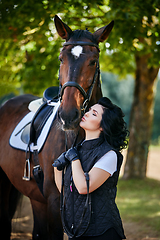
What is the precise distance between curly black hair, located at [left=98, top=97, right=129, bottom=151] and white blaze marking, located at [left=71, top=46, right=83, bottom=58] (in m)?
0.50

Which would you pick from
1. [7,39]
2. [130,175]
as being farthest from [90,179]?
[130,175]

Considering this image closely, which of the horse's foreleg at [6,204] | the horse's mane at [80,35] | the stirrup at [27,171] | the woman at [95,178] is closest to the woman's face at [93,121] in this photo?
the woman at [95,178]

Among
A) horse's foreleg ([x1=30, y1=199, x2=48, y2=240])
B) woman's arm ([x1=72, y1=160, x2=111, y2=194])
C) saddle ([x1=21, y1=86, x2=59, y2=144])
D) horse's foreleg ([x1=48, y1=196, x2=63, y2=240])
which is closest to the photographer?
woman's arm ([x1=72, y1=160, x2=111, y2=194])

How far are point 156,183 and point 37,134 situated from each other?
227 inches

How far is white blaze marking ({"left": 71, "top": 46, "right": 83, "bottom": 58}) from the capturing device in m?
2.10

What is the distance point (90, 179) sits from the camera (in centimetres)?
158

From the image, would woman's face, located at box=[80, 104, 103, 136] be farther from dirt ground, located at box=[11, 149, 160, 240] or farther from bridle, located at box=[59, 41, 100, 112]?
dirt ground, located at box=[11, 149, 160, 240]

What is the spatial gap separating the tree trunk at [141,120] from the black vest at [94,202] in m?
5.93

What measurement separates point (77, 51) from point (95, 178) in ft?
3.63

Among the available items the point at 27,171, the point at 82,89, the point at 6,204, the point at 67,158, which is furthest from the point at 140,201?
the point at 67,158

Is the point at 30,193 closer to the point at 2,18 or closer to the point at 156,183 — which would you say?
the point at 2,18

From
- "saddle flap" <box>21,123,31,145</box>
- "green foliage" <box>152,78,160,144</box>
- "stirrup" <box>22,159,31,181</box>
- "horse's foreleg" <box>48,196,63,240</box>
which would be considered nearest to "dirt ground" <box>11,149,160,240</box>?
"stirrup" <box>22,159,31,181</box>

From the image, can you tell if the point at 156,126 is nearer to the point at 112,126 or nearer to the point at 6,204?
the point at 6,204

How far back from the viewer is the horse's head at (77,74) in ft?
6.20
